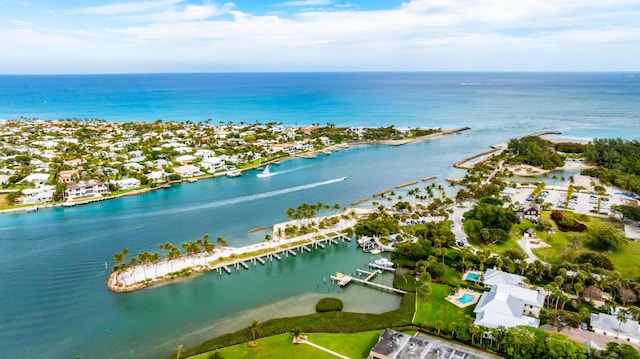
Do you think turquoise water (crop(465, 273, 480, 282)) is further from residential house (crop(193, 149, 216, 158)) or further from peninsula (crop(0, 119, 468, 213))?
residential house (crop(193, 149, 216, 158))

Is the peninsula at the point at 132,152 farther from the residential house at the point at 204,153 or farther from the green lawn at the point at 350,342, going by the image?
the green lawn at the point at 350,342

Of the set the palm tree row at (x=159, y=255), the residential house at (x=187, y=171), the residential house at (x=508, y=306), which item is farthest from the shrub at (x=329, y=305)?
the residential house at (x=187, y=171)

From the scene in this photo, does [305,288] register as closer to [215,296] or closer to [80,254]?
[215,296]

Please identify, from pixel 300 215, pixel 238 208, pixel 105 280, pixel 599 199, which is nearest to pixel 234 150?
pixel 238 208

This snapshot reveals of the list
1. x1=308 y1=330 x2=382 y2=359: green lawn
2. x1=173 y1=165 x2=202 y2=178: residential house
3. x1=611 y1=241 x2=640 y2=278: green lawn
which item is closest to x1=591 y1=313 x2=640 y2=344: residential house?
x1=611 y1=241 x2=640 y2=278: green lawn

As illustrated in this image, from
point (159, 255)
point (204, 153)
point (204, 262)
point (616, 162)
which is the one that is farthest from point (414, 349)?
point (204, 153)
